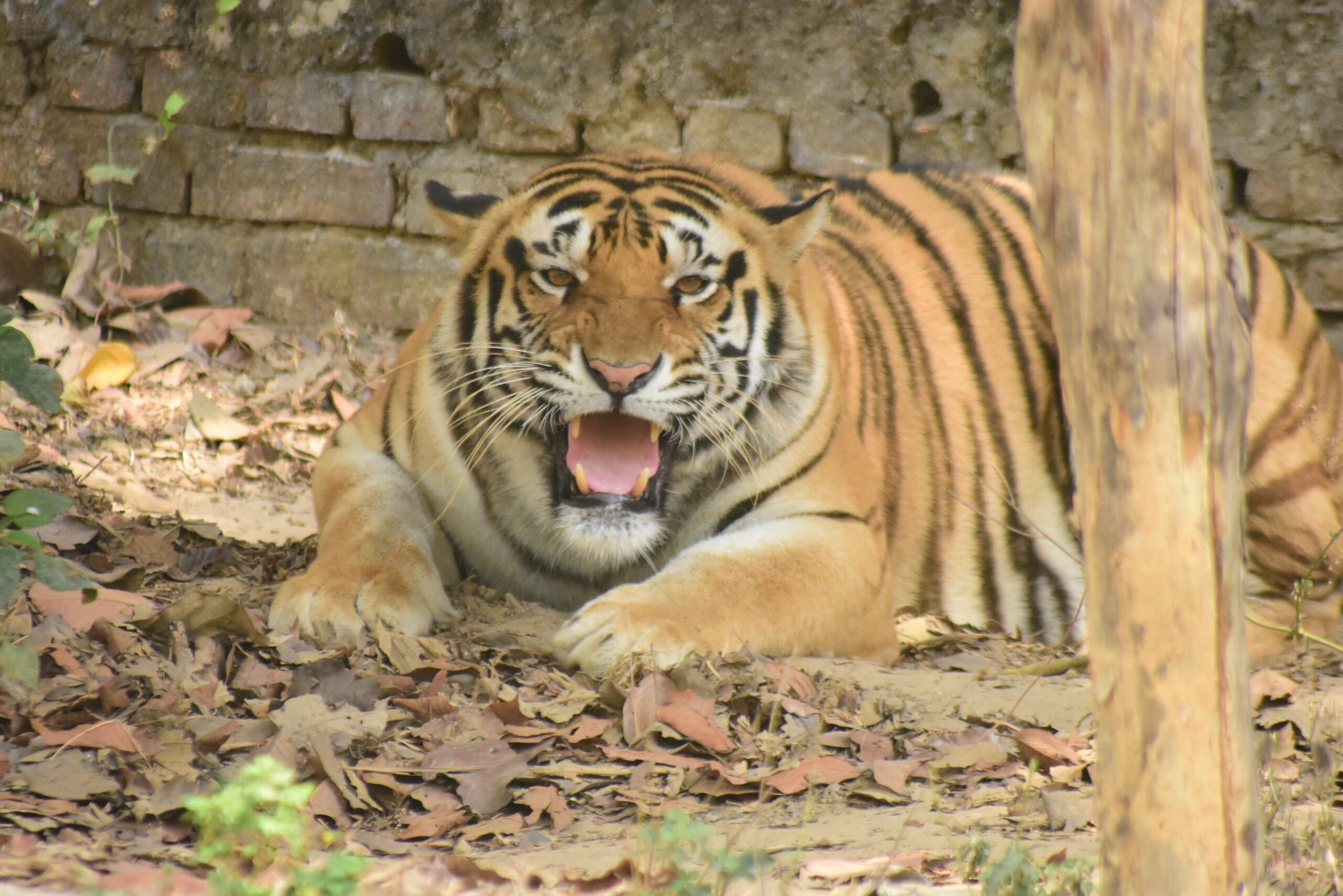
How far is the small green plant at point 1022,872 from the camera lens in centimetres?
149

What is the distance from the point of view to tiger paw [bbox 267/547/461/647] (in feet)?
8.33

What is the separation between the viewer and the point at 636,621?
2482 millimetres

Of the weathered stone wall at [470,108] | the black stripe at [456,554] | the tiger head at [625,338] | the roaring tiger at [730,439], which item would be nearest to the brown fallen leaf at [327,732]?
the roaring tiger at [730,439]

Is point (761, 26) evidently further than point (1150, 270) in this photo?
Yes

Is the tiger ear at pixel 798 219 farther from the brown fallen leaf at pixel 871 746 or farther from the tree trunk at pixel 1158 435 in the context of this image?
the tree trunk at pixel 1158 435

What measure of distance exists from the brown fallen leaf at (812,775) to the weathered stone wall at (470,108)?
2561mm

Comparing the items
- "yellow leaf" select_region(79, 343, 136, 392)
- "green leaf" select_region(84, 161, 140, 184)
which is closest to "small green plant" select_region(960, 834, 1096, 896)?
"yellow leaf" select_region(79, 343, 136, 392)

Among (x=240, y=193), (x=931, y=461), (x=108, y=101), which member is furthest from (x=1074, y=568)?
(x=108, y=101)

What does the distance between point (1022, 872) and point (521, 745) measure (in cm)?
91

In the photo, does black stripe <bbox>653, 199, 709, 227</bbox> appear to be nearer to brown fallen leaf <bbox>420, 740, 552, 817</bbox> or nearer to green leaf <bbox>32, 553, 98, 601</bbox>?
brown fallen leaf <bbox>420, 740, 552, 817</bbox>

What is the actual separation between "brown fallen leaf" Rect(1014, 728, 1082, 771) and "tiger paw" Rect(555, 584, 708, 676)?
1.94 feet

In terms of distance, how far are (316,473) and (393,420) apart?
215 millimetres

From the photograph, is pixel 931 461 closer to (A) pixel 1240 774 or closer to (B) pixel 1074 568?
(B) pixel 1074 568

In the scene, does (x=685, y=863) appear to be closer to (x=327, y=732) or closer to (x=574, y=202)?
(x=327, y=732)
